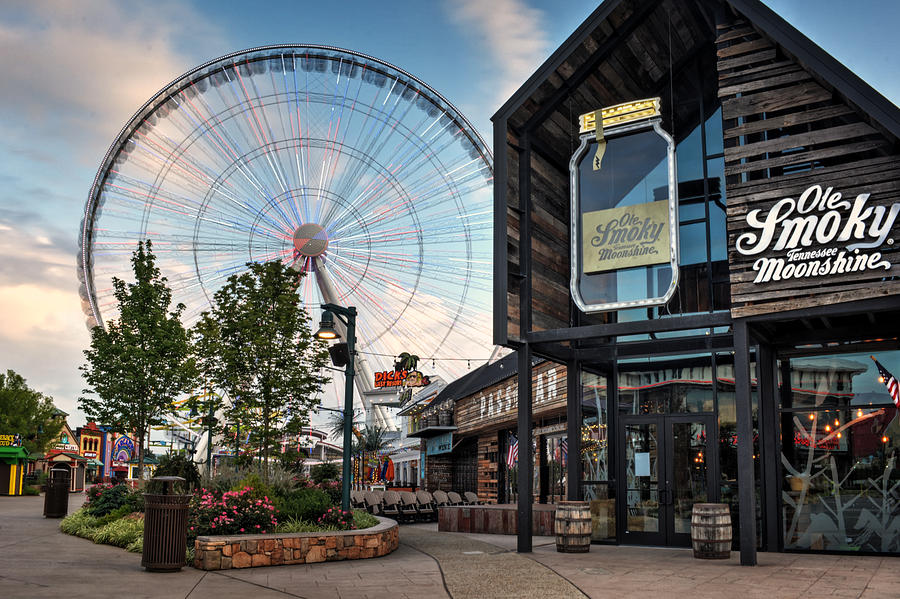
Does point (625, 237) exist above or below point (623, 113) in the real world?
below

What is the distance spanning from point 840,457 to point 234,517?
9503mm

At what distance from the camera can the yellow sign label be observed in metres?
13.9

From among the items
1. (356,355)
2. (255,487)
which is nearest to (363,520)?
(255,487)

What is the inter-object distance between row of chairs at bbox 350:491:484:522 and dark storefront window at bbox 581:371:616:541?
330 inches

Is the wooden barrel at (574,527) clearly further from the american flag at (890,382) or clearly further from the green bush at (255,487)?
the american flag at (890,382)

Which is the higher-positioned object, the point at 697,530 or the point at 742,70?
the point at 742,70

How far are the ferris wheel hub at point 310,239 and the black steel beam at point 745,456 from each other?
25.0 m

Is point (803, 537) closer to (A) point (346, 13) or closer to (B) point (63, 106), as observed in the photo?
(B) point (63, 106)

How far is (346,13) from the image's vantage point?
34344 millimetres

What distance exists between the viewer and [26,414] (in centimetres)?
5412

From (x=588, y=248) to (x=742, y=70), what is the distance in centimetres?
369

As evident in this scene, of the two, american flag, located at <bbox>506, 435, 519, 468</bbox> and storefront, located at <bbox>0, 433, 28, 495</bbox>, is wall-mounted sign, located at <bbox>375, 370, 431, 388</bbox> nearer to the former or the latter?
storefront, located at <bbox>0, 433, 28, 495</bbox>

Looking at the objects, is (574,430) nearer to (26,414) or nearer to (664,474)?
(664,474)

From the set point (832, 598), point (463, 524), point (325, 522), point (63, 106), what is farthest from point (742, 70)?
point (63, 106)
